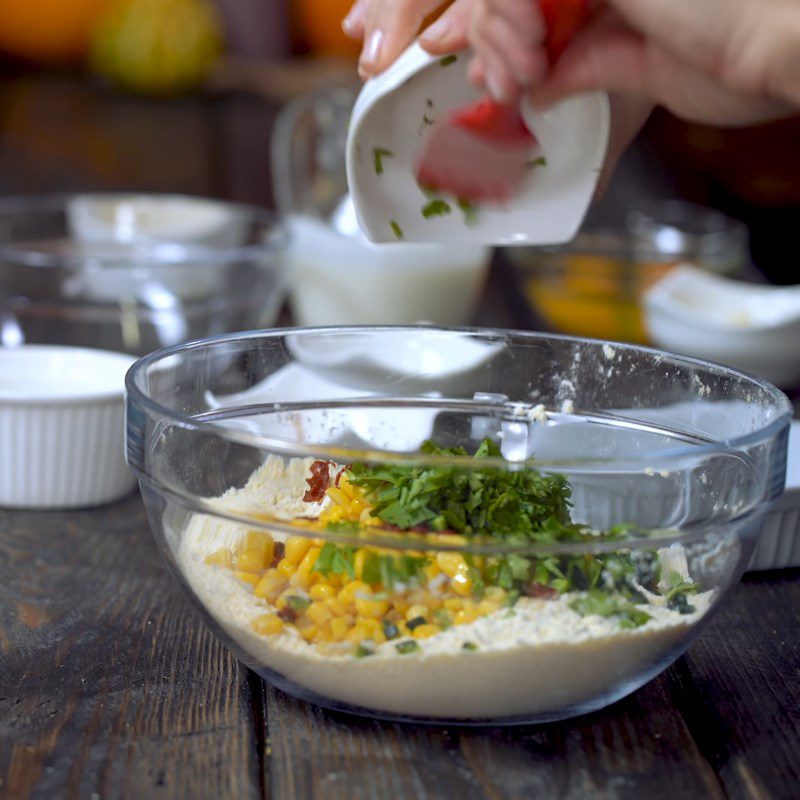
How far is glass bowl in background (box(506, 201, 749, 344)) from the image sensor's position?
2006 millimetres

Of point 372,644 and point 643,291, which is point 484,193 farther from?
point 643,291

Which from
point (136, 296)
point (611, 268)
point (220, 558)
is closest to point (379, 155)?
point (220, 558)

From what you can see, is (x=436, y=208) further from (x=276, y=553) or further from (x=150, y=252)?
(x=150, y=252)

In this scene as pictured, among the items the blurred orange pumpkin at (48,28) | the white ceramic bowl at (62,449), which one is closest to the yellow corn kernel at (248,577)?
the white ceramic bowl at (62,449)

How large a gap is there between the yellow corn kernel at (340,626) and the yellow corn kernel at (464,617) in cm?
7

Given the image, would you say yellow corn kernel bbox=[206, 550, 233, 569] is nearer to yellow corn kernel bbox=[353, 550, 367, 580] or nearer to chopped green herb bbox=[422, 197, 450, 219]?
yellow corn kernel bbox=[353, 550, 367, 580]

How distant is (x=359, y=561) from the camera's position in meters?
0.76

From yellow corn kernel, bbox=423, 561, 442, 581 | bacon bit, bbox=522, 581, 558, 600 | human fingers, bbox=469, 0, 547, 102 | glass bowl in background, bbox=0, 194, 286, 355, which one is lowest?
glass bowl in background, bbox=0, 194, 286, 355

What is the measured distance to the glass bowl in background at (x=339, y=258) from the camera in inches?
71.4

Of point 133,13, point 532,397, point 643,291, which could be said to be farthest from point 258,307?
point 133,13

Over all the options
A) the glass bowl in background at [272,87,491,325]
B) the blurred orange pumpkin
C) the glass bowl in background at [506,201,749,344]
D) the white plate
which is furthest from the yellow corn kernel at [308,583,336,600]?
the blurred orange pumpkin

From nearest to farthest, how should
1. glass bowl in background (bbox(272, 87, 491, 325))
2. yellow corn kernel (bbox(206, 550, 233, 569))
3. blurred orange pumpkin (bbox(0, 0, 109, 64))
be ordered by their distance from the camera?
yellow corn kernel (bbox(206, 550, 233, 569)) → glass bowl in background (bbox(272, 87, 491, 325)) → blurred orange pumpkin (bbox(0, 0, 109, 64))

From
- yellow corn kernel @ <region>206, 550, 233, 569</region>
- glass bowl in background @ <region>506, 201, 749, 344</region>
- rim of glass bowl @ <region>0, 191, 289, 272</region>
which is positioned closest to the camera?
yellow corn kernel @ <region>206, 550, 233, 569</region>

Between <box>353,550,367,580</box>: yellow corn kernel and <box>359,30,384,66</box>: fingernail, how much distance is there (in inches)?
15.9
